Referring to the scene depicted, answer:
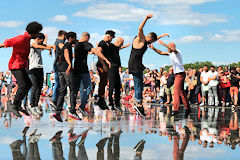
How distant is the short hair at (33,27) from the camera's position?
27.8 feet

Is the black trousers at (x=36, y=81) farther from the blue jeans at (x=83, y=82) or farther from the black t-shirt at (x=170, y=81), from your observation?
the black t-shirt at (x=170, y=81)

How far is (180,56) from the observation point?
36.3 ft

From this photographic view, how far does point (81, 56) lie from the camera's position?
941 cm

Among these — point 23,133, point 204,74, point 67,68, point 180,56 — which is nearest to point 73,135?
point 23,133

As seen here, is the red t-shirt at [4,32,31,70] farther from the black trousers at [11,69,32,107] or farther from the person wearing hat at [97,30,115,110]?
the person wearing hat at [97,30,115,110]

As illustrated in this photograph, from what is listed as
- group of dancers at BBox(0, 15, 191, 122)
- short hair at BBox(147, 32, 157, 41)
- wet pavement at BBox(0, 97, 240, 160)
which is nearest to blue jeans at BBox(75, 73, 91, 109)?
group of dancers at BBox(0, 15, 191, 122)

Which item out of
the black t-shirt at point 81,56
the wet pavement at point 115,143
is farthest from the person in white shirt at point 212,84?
the wet pavement at point 115,143

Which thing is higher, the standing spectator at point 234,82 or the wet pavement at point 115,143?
the standing spectator at point 234,82

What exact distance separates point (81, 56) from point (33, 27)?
4.59 ft

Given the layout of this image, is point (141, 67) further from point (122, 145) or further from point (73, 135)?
point (122, 145)

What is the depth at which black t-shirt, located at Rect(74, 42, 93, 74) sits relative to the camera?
9336mm

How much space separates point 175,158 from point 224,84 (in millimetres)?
16264

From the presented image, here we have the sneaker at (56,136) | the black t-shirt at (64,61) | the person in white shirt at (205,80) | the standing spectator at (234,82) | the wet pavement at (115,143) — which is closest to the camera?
the wet pavement at (115,143)

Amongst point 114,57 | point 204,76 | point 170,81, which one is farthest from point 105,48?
point 204,76
